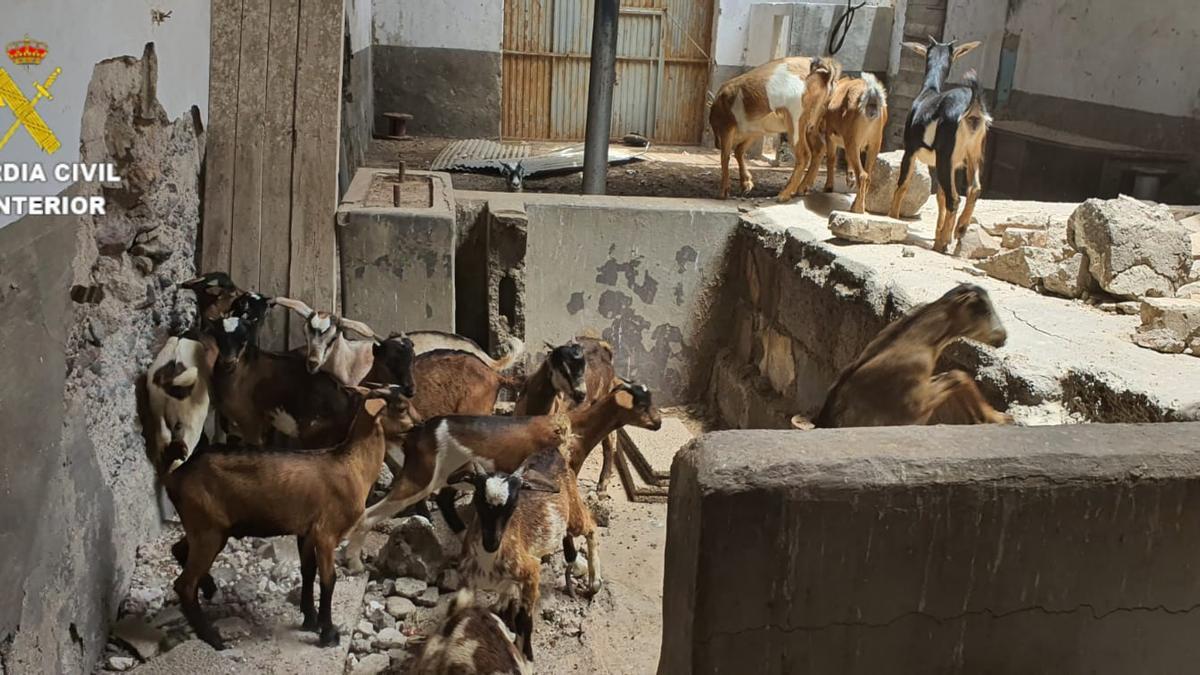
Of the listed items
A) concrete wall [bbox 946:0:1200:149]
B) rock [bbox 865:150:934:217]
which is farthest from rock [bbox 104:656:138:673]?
concrete wall [bbox 946:0:1200:149]

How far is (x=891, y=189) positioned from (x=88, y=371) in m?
5.77

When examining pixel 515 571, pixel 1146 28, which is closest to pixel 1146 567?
pixel 515 571

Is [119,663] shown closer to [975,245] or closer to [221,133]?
[221,133]

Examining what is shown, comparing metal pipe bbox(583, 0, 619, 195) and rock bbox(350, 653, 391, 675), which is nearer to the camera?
rock bbox(350, 653, 391, 675)

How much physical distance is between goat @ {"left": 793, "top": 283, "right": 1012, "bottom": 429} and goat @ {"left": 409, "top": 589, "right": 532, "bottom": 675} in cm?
140

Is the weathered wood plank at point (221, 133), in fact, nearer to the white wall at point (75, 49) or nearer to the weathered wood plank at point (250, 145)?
the weathered wood plank at point (250, 145)

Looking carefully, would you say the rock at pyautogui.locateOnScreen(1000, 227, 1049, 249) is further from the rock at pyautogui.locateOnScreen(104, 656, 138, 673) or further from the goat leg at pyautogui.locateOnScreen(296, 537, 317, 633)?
the rock at pyautogui.locateOnScreen(104, 656, 138, 673)

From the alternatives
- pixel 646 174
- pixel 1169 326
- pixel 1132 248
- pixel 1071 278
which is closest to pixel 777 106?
pixel 646 174

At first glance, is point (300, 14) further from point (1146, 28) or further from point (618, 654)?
point (1146, 28)

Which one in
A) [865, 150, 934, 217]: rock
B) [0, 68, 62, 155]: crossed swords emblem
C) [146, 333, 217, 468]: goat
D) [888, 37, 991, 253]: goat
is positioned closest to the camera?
[0, 68, 62, 155]: crossed swords emblem

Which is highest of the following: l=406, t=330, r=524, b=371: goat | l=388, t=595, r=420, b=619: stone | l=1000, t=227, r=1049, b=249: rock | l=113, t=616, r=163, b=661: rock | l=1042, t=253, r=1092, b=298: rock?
l=1000, t=227, r=1049, b=249: rock

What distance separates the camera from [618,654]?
418 centimetres

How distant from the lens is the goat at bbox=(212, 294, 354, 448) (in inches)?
172

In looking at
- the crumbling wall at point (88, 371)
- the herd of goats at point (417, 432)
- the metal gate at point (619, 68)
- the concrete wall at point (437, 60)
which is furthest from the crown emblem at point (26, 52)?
the metal gate at point (619, 68)
